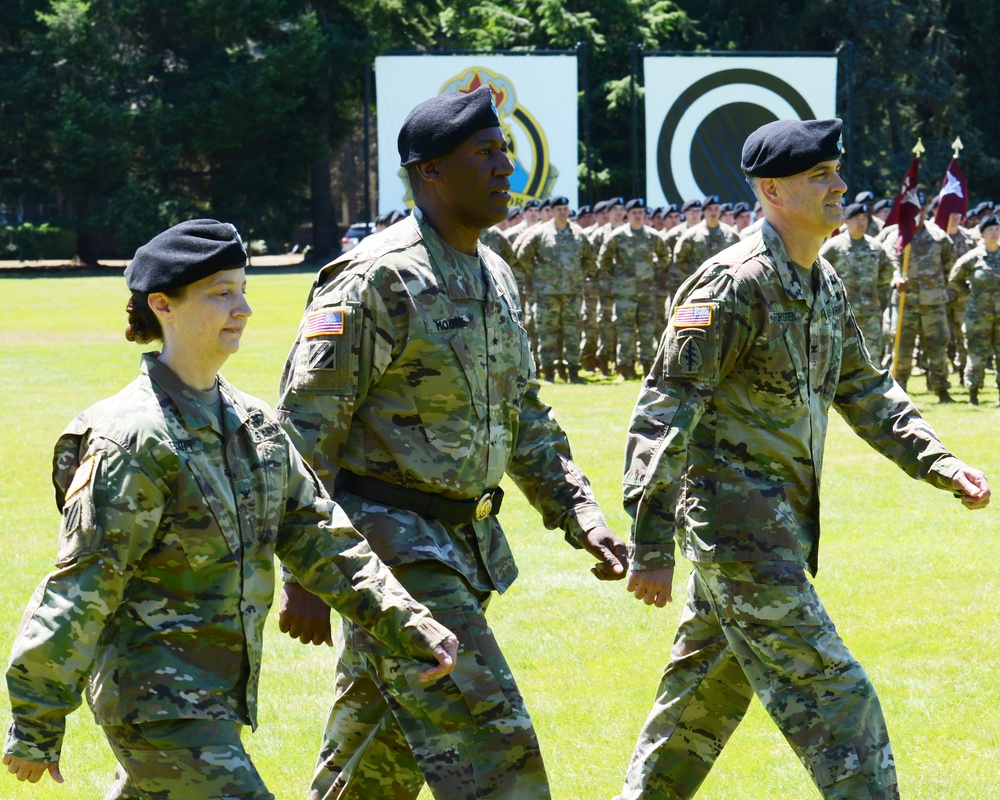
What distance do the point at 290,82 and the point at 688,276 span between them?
34.6 m

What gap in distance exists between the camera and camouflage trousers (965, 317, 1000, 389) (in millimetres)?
18031

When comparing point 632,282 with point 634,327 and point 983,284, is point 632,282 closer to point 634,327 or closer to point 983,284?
point 634,327

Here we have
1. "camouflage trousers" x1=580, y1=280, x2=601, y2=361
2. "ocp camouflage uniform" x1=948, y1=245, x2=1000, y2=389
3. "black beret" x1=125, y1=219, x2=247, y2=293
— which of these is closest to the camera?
"black beret" x1=125, y1=219, x2=247, y2=293

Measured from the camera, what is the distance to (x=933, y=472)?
5.08 m

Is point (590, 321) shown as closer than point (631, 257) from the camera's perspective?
No

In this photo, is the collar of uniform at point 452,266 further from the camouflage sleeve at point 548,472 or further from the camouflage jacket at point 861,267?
the camouflage jacket at point 861,267

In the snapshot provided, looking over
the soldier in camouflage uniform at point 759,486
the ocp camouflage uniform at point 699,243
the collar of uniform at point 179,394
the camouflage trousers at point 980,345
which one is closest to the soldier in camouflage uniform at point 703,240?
the ocp camouflage uniform at point 699,243

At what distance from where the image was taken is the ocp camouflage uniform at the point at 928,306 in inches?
733

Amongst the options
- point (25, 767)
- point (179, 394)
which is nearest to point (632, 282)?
point (179, 394)

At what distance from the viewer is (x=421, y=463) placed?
4.51 m

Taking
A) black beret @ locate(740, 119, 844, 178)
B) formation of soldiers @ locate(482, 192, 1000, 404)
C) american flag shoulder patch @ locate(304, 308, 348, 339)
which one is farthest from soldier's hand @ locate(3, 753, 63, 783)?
formation of soldiers @ locate(482, 192, 1000, 404)

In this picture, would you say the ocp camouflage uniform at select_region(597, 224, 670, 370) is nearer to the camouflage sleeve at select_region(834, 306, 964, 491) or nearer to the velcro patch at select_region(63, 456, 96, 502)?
the camouflage sleeve at select_region(834, 306, 964, 491)

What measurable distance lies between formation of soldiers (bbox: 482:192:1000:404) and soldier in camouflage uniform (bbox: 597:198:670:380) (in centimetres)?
1

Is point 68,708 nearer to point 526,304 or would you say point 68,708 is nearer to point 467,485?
point 467,485
